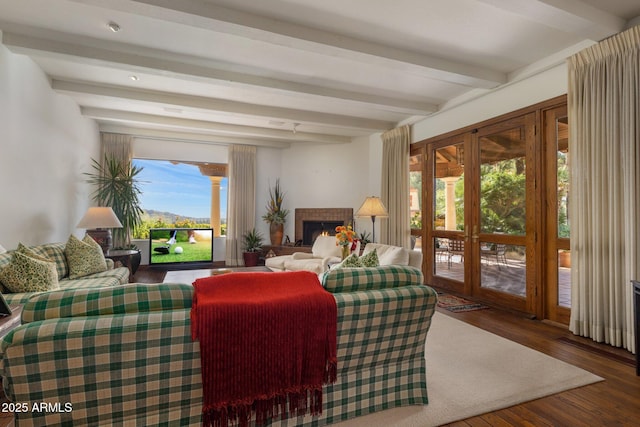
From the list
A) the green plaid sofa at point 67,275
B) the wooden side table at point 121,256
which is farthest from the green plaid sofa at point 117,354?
the wooden side table at point 121,256

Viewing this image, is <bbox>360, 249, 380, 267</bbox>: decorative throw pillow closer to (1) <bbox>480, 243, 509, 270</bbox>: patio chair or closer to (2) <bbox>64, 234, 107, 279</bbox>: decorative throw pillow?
(1) <bbox>480, 243, 509, 270</bbox>: patio chair

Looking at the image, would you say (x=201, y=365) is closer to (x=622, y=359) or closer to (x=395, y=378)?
(x=395, y=378)

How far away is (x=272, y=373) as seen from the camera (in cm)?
150

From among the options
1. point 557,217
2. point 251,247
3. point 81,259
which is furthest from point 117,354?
point 251,247

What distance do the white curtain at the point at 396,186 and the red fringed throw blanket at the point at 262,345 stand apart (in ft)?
14.2

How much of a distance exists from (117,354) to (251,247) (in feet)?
20.2

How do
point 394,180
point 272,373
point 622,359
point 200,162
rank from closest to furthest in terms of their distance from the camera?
point 272,373, point 622,359, point 394,180, point 200,162

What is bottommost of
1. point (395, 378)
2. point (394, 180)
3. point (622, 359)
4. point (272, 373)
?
point (622, 359)

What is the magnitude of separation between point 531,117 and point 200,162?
253 inches

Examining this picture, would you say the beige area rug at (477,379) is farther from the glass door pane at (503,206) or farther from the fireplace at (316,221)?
the fireplace at (316,221)

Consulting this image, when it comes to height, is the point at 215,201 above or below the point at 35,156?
below

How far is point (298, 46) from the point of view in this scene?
3074mm

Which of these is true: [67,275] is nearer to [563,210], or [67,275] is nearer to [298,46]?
[298,46]

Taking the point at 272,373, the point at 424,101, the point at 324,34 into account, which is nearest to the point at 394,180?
the point at 424,101
